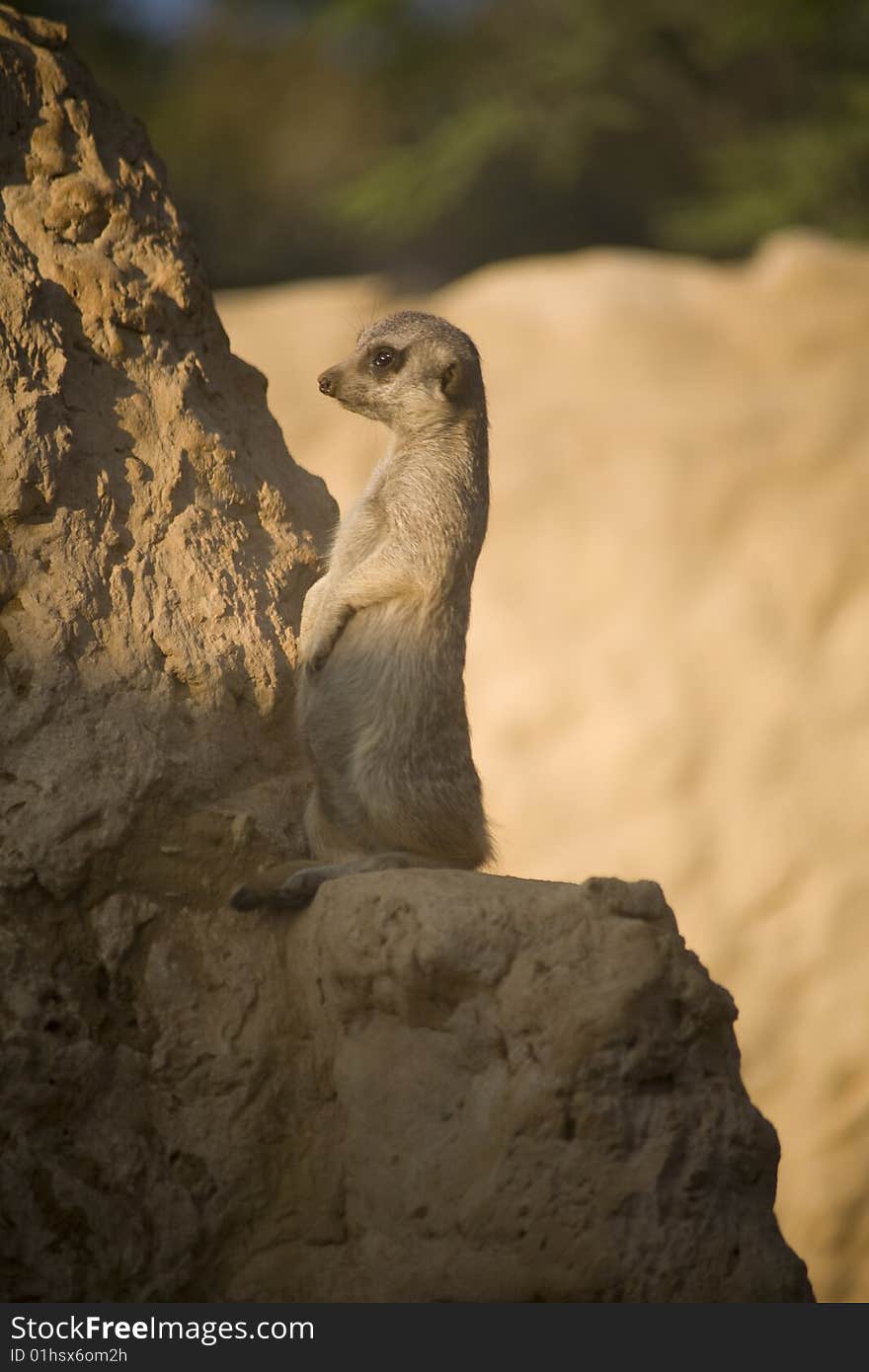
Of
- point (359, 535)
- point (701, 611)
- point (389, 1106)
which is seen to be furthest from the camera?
point (701, 611)

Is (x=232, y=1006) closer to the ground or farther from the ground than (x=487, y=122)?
closer to the ground

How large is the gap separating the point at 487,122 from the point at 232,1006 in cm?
984

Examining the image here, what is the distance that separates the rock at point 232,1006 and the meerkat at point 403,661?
151 mm

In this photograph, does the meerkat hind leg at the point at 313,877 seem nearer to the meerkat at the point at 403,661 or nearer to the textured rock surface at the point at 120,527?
the meerkat at the point at 403,661

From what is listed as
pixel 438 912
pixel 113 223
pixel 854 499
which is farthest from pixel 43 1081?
pixel 854 499

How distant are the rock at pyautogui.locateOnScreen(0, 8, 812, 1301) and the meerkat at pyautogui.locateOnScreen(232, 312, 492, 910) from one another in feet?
0.49

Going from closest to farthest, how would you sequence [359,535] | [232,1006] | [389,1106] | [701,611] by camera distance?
[389,1106], [232,1006], [359,535], [701,611]

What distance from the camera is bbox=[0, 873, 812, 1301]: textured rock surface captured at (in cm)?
287

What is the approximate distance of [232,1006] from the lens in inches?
124

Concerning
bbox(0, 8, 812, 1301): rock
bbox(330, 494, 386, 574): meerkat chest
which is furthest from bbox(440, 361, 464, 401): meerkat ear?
bbox(0, 8, 812, 1301): rock

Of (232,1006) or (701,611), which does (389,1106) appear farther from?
(701,611)

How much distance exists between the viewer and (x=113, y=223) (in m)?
3.65

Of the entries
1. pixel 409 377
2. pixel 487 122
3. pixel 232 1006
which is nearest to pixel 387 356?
pixel 409 377

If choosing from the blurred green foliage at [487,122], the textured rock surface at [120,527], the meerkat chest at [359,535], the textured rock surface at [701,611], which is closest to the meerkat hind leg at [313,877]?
the textured rock surface at [120,527]
